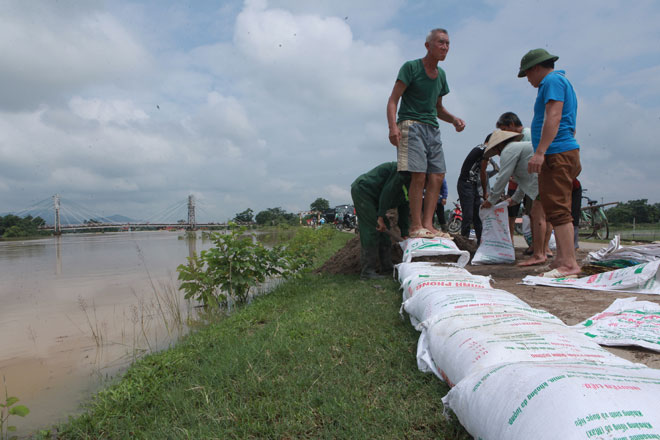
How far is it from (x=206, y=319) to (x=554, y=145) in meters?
3.62

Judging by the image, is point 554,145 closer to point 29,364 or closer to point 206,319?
point 206,319

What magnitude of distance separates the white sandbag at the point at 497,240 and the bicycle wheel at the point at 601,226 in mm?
6170

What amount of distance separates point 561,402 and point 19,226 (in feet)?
131

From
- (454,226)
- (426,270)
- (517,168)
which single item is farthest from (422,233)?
(454,226)

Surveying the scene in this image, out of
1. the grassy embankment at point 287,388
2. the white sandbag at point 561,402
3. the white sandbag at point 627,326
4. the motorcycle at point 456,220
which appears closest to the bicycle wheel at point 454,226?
the motorcycle at point 456,220

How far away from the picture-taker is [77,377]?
2342 mm

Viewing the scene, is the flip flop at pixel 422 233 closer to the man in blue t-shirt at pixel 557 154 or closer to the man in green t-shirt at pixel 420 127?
the man in green t-shirt at pixel 420 127

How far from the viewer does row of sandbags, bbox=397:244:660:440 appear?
2.36 feet

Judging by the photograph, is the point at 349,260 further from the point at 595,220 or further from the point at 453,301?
the point at 595,220

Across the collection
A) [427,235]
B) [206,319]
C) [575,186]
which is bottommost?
[206,319]

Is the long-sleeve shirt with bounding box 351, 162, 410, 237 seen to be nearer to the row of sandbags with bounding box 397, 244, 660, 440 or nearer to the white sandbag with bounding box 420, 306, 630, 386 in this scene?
the row of sandbags with bounding box 397, 244, 660, 440

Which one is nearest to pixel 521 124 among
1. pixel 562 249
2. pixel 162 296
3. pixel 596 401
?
pixel 562 249

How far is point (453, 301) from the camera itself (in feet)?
5.28

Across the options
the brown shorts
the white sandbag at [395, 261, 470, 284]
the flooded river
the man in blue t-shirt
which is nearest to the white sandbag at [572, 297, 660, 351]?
the white sandbag at [395, 261, 470, 284]
